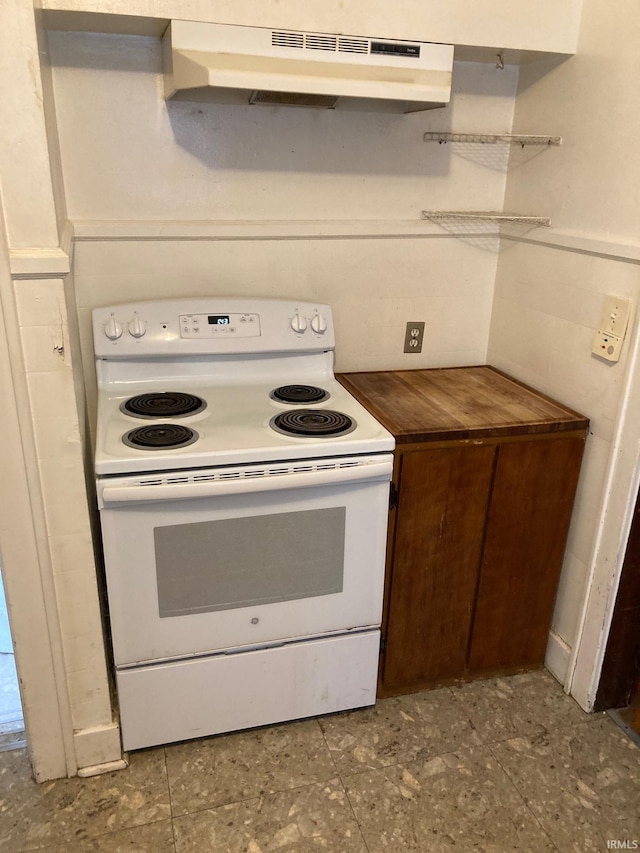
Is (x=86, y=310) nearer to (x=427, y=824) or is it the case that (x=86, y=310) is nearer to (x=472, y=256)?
(x=472, y=256)

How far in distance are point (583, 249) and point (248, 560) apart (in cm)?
127

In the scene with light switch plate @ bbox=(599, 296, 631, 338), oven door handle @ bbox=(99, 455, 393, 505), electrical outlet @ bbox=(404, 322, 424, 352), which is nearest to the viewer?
oven door handle @ bbox=(99, 455, 393, 505)

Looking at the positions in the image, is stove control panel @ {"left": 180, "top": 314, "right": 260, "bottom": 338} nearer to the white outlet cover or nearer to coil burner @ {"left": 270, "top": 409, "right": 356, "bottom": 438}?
coil burner @ {"left": 270, "top": 409, "right": 356, "bottom": 438}

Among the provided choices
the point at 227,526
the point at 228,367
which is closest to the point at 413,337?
the point at 228,367

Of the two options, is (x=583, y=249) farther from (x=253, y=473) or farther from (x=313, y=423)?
(x=253, y=473)

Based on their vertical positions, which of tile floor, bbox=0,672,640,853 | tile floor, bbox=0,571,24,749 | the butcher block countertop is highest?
the butcher block countertop

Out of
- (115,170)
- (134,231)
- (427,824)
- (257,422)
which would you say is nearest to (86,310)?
(134,231)

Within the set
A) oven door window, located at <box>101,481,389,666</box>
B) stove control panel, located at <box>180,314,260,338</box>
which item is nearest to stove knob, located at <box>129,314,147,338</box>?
stove control panel, located at <box>180,314,260,338</box>

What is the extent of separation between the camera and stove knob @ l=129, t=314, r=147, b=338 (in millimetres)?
1950

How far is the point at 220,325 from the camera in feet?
6.66

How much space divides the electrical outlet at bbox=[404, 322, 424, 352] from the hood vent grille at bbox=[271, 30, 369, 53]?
35.5 inches

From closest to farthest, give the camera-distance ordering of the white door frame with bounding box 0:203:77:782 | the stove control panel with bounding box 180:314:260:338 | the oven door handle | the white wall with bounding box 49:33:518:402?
the white door frame with bounding box 0:203:77:782, the oven door handle, the white wall with bounding box 49:33:518:402, the stove control panel with bounding box 180:314:260:338

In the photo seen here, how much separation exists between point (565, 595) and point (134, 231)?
1.72m

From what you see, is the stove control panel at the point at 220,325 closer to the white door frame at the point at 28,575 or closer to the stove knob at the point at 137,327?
the stove knob at the point at 137,327
